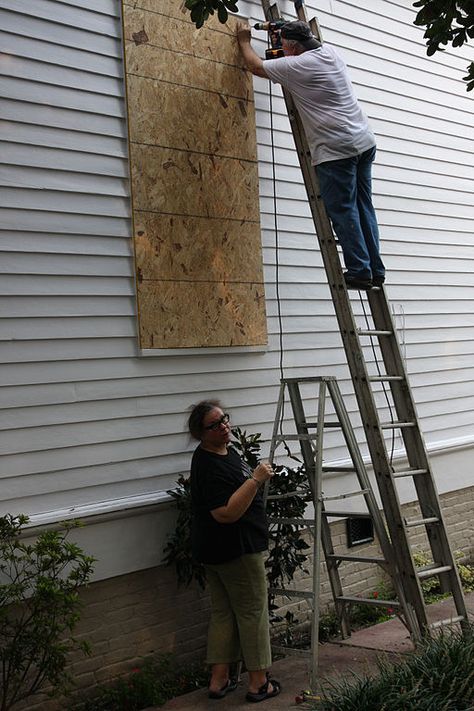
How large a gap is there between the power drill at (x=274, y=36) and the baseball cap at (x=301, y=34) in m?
0.15

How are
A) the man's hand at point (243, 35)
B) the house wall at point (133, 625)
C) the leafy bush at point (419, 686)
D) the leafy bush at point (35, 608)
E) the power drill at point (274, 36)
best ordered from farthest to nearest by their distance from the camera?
1. the man's hand at point (243, 35)
2. the power drill at point (274, 36)
3. the house wall at point (133, 625)
4. the leafy bush at point (35, 608)
5. the leafy bush at point (419, 686)

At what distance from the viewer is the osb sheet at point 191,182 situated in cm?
610

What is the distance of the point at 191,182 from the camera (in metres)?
6.42

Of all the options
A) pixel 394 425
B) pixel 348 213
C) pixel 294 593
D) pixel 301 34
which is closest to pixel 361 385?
pixel 394 425

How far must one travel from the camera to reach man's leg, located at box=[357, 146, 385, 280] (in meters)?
6.48

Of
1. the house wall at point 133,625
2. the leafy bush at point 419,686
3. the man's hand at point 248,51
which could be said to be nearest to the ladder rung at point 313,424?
the house wall at point 133,625

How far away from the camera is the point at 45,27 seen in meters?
5.66

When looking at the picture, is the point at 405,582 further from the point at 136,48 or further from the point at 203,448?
the point at 136,48

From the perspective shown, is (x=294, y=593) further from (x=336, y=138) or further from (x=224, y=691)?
(x=336, y=138)

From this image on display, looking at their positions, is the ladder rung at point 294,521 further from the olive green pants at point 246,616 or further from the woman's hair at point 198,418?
the woman's hair at point 198,418

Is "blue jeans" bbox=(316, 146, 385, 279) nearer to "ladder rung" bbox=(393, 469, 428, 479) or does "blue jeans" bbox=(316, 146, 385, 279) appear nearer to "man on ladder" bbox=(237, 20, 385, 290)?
"man on ladder" bbox=(237, 20, 385, 290)

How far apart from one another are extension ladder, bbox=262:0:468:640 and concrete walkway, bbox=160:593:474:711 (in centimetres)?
41

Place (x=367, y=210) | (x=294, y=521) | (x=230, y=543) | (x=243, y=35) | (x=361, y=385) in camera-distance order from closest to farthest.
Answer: (x=230, y=543), (x=294, y=521), (x=361, y=385), (x=367, y=210), (x=243, y=35)

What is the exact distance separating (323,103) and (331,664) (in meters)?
3.81
